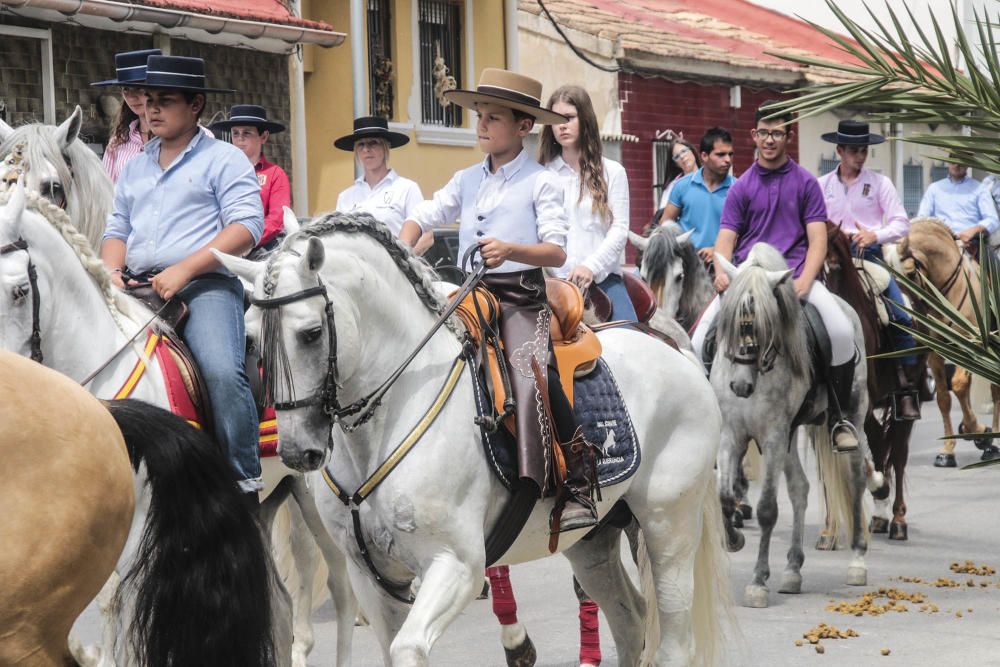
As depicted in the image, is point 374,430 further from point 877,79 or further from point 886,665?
point 886,665

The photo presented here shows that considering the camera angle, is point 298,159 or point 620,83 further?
point 620,83

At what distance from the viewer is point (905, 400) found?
10.4 metres

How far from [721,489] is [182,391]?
422 cm

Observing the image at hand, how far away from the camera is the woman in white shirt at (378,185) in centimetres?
919

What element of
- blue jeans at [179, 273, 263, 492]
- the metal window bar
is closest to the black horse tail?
blue jeans at [179, 273, 263, 492]

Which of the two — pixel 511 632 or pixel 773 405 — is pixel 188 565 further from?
pixel 773 405

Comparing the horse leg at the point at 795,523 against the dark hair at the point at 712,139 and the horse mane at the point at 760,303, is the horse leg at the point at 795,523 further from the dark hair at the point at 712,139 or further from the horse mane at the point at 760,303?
the dark hair at the point at 712,139

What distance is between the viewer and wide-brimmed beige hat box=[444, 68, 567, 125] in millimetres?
5414

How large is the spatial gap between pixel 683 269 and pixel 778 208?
6.48ft

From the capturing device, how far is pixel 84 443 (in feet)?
11.0

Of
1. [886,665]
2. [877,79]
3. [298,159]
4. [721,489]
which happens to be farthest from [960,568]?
[298,159]

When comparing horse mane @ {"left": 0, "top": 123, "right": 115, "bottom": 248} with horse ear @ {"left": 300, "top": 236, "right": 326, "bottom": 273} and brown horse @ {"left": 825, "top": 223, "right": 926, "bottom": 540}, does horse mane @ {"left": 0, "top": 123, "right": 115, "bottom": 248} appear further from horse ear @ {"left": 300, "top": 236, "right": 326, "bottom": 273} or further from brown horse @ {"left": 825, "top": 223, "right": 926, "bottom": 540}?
brown horse @ {"left": 825, "top": 223, "right": 926, "bottom": 540}

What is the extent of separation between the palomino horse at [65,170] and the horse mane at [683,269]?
550 cm

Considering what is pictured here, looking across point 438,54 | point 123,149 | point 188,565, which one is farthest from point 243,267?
point 438,54
